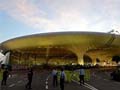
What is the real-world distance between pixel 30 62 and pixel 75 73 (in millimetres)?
117848

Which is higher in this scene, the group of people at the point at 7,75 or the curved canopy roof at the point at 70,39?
the curved canopy roof at the point at 70,39

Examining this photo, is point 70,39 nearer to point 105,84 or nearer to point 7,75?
point 105,84

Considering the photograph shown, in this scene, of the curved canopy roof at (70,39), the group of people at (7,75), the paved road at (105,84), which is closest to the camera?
the group of people at (7,75)

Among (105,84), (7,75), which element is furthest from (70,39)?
(7,75)

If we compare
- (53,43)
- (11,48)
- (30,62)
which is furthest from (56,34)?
(30,62)

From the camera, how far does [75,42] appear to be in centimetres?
9719

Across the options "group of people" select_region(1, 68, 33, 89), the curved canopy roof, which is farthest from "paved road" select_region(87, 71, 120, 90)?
the curved canopy roof

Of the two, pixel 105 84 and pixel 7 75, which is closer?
pixel 7 75

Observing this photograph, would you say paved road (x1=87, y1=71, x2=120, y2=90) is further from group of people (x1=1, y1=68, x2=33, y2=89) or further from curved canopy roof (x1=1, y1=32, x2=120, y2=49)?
curved canopy roof (x1=1, y1=32, x2=120, y2=49)

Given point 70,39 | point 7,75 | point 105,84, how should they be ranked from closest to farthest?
point 7,75 < point 105,84 < point 70,39

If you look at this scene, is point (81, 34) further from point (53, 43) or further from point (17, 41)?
point (17, 41)

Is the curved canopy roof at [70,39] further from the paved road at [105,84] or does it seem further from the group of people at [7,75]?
the group of people at [7,75]

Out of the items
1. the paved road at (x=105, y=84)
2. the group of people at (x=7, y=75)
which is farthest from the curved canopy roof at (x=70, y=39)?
the group of people at (x=7, y=75)

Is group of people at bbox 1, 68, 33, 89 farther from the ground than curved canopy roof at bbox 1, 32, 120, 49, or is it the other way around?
curved canopy roof at bbox 1, 32, 120, 49
